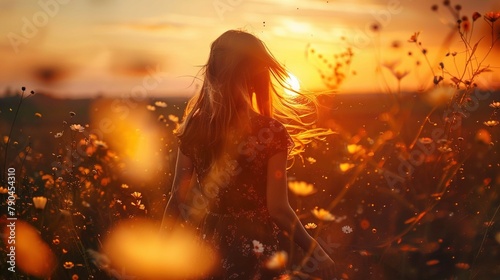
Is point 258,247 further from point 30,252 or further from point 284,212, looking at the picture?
point 30,252

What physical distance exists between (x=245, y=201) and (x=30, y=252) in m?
1.73

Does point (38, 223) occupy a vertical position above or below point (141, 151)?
below

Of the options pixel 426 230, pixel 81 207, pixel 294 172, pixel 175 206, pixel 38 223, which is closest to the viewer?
pixel 175 206

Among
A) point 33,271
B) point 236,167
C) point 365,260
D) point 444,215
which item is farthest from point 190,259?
point 444,215

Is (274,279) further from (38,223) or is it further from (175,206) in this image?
(38,223)

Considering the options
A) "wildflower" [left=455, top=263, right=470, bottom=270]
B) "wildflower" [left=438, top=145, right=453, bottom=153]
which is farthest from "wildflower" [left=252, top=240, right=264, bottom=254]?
"wildflower" [left=438, top=145, right=453, bottom=153]

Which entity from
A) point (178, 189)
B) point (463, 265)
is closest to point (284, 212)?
point (178, 189)

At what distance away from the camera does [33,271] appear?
4.06 m

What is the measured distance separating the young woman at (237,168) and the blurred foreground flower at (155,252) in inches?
3.2

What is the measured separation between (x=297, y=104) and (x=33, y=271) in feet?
6.57

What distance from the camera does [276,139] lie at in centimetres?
313

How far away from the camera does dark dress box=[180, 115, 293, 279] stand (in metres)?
3.14

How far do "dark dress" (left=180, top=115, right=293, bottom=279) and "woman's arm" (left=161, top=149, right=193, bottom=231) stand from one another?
188mm

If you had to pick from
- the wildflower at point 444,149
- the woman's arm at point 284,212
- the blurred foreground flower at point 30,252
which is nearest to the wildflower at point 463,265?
the wildflower at point 444,149
